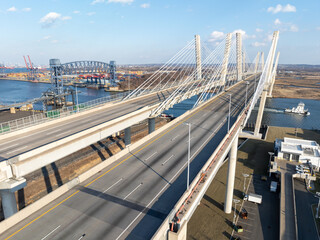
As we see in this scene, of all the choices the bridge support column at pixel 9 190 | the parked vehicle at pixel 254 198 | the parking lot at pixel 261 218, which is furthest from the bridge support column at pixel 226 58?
the bridge support column at pixel 9 190

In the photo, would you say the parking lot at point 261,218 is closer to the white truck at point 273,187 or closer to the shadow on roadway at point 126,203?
the white truck at point 273,187

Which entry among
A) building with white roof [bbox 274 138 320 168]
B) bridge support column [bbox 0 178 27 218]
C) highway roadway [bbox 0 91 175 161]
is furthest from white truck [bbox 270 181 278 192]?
bridge support column [bbox 0 178 27 218]

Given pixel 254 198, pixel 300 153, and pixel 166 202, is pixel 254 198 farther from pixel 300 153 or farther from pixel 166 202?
pixel 166 202

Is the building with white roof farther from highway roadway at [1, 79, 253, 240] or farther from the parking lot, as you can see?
highway roadway at [1, 79, 253, 240]

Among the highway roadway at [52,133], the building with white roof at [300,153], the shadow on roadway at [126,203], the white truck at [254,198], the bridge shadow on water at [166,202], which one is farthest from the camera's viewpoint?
the building with white roof at [300,153]

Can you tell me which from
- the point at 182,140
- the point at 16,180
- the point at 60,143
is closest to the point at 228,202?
the point at 182,140

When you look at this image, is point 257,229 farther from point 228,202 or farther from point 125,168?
point 125,168

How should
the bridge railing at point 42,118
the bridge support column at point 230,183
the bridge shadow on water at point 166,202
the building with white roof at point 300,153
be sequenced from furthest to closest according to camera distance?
1. the building with white roof at point 300,153
2. the bridge support column at point 230,183
3. the bridge railing at point 42,118
4. the bridge shadow on water at point 166,202
